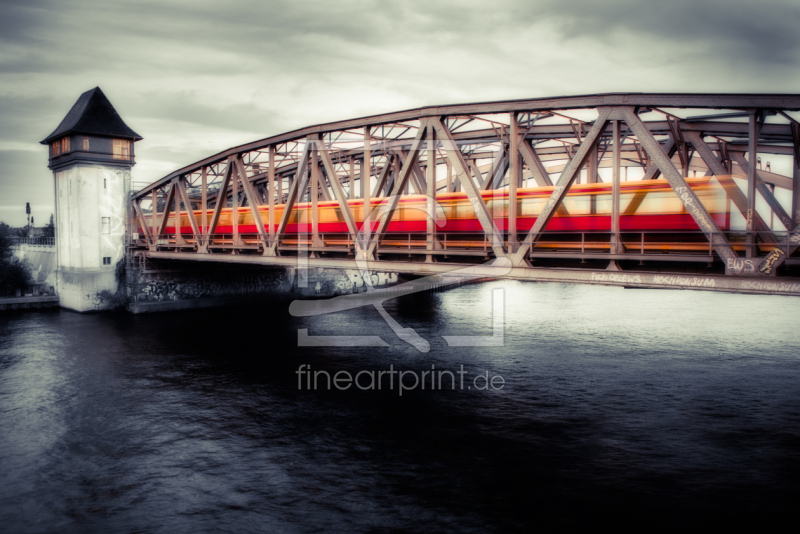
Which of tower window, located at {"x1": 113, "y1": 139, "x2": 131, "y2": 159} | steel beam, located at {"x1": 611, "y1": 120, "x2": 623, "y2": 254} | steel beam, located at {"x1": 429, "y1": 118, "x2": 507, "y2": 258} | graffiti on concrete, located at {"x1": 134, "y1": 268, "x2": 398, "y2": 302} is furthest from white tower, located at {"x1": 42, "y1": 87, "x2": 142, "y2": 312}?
steel beam, located at {"x1": 611, "y1": 120, "x2": 623, "y2": 254}

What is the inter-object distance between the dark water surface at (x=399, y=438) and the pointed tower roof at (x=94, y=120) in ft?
75.0

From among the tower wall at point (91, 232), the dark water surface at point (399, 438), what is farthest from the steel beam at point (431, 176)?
the tower wall at point (91, 232)

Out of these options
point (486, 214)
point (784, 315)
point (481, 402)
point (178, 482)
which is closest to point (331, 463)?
point (178, 482)

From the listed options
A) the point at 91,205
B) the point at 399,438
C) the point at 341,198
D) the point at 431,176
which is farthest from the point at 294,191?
the point at 91,205

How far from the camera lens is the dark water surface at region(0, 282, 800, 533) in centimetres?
1533

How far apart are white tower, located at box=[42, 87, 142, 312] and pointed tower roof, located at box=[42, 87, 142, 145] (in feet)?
0.28

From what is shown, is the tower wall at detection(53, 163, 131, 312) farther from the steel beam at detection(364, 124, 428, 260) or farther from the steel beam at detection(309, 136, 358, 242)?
the steel beam at detection(364, 124, 428, 260)

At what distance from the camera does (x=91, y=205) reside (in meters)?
51.7

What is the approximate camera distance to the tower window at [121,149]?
5341 cm

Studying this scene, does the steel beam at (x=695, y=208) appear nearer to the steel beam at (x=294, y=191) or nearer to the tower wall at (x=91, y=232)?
the steel beam at (x=294, y=191)

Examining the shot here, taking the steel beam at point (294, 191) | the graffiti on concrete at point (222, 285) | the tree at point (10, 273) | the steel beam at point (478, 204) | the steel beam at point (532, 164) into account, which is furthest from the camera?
the tree at point (10, 273)

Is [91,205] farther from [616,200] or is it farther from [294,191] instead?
A: [616,200]

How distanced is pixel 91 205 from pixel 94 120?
825cm

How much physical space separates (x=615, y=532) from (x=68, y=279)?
53.3 metres
